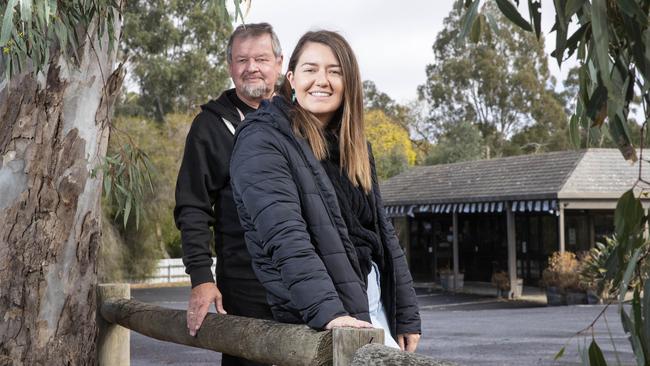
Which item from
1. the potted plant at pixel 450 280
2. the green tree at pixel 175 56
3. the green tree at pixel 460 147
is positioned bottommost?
the potted plant at pixel 450 280

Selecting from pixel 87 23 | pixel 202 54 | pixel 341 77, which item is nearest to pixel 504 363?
pixel 87 23

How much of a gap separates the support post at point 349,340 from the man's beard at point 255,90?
5.01ft

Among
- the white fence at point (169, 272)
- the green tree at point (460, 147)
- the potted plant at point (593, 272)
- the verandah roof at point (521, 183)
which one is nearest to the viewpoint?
the potted plant at point (593, 272)

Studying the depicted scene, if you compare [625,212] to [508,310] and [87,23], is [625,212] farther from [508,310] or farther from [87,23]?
[508,310]

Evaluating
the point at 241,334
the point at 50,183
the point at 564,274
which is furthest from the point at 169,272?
the point at 241,334

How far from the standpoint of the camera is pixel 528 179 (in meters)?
22.8

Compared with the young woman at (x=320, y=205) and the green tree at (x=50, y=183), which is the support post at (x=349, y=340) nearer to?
the young woman at (x=320, y=205)

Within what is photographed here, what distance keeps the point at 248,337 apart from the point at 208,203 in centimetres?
73

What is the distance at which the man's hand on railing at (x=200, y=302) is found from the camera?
3.24 meters

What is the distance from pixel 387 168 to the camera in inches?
1651

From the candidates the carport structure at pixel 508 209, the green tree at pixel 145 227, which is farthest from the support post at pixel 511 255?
the green tree at pixel 145 227

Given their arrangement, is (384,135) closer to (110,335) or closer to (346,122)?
(110,335)

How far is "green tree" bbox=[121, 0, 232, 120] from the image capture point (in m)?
39.0

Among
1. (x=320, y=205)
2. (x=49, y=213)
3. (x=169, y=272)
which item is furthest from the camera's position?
(x=169, y=272)
